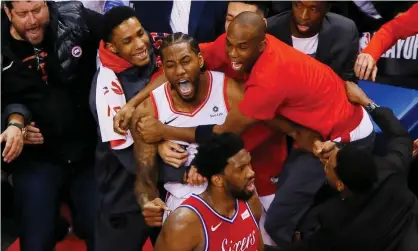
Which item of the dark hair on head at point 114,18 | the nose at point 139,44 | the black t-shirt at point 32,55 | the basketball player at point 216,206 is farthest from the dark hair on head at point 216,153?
the black t-shirt at point 32,55

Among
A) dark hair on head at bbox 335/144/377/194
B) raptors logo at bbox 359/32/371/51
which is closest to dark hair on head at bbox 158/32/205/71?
dark hair on head at bbox 335/144/377/194

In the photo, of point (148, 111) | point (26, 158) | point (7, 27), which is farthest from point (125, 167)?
point (7, 27)

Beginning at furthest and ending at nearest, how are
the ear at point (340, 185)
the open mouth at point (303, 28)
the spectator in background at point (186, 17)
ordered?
the spectator in background at point (186, 17) → the open mouth at point (303, 28) → the ear at point (340, 185)

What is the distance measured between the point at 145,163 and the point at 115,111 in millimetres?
308

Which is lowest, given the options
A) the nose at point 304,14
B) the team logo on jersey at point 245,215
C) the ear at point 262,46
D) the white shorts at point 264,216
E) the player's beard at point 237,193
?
the white shorts at point 264,216

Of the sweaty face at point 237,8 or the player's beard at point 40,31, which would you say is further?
the sweaty face at point 237,8

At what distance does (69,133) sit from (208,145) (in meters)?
1.10

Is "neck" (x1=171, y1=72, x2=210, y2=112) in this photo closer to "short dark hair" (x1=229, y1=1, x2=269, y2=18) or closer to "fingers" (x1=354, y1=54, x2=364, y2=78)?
"short dark hair" (x1=229, y1=1, x2=269, y2=18)

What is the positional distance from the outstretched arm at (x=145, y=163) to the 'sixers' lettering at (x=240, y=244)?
1.74 feet

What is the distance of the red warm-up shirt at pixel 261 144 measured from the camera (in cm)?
374

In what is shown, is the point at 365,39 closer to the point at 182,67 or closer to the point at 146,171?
the point at 182,67

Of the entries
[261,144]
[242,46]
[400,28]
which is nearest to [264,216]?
Answer: [261,144]

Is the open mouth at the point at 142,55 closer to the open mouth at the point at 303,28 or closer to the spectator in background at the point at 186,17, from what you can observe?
the spectator in background at the point at 186,17

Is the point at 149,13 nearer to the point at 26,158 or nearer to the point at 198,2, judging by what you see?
the point at 198,2
